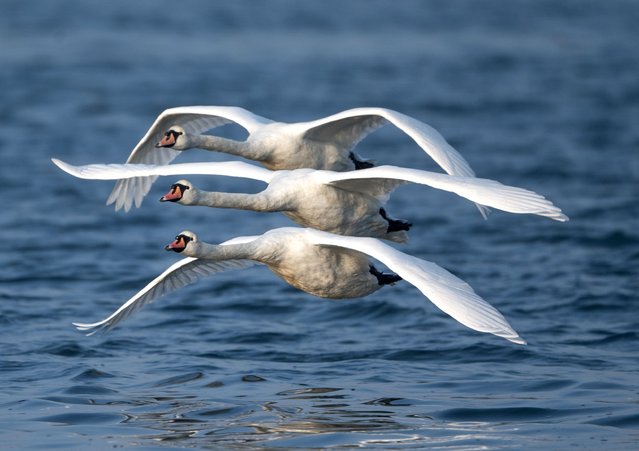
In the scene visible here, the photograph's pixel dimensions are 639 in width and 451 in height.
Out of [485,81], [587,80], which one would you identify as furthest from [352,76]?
[587,80]

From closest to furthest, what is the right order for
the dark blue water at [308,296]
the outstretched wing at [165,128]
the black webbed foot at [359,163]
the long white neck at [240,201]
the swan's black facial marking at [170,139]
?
the dark blue water at [308,296] < the long white neck at [240,201] < the swan's black facial marking at [170,139] < the black webbed foot at [359,163] < the outstretched wing at [165,128]

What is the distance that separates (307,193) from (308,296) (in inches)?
182

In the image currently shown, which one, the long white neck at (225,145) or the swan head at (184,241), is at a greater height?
the long white neck at (225,145)

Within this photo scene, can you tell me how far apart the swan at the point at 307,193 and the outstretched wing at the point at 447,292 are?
2.49ft

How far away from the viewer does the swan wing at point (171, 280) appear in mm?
12336

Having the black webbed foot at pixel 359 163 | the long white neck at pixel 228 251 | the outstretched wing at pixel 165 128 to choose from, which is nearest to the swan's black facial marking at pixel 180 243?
the long white neck at pixel 228 251

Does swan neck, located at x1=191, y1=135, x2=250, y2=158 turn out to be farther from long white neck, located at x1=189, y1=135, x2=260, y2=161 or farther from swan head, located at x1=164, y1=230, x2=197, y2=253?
swan head, located at x1=164, y1=230, x2=197, y2=253

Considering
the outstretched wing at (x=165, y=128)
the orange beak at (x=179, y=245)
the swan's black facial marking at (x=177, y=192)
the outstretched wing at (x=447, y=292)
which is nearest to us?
the outstretched wing at (x=447, y=292)

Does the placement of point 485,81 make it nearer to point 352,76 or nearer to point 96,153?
point 352,76

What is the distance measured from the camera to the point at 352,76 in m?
34.2

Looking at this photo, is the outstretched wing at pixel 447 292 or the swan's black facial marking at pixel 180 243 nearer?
the outstretched wing at pixel 447 292

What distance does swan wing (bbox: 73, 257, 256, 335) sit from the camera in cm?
1234

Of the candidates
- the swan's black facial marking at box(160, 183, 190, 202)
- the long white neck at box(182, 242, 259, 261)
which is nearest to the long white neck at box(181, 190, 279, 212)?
the swan's black facial marking at box(160, 183, 190, 202)

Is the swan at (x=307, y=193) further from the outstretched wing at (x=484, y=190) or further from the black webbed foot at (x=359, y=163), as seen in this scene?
the black webbed foot at (x=359, y=163)
